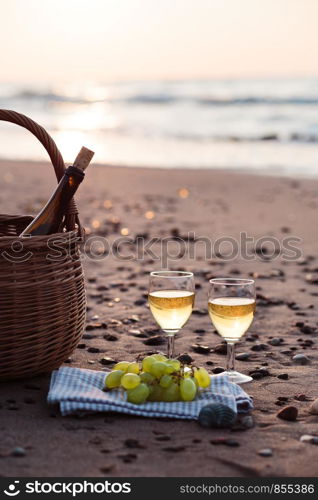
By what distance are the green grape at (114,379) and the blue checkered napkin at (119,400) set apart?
0.13 feet

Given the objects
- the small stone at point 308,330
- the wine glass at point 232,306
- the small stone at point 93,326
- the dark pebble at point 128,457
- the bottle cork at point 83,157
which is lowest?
the dark pebble at point 128,457

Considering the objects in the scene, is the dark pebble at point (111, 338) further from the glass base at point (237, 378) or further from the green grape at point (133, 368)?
the green grape at point (133, 368)

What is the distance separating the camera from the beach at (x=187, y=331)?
9.73 ft

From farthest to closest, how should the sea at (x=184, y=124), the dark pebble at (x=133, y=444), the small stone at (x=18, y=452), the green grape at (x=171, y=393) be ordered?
the sea at (x=184, y=124)
the green grape at (x=171, y=393)
the dark pebble at (x=133, y=444)
the small stone at (x=18, y=452)

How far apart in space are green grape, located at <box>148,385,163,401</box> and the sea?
11.6m

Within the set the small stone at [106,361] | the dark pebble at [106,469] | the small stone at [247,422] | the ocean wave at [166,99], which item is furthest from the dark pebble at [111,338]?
the ocean wave at [166,99]

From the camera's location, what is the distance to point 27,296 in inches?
140

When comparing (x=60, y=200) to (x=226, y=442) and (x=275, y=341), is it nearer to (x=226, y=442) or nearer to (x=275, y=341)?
(x=226, y=442)

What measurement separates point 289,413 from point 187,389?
494 millimetres

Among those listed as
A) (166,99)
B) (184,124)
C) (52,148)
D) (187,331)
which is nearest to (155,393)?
(52,148)

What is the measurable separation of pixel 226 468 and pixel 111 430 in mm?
603

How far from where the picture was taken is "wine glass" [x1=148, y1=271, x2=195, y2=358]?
3.60 meters

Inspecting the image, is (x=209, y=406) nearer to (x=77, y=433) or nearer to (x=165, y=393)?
(x=165, y=393)

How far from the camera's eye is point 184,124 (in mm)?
26109
